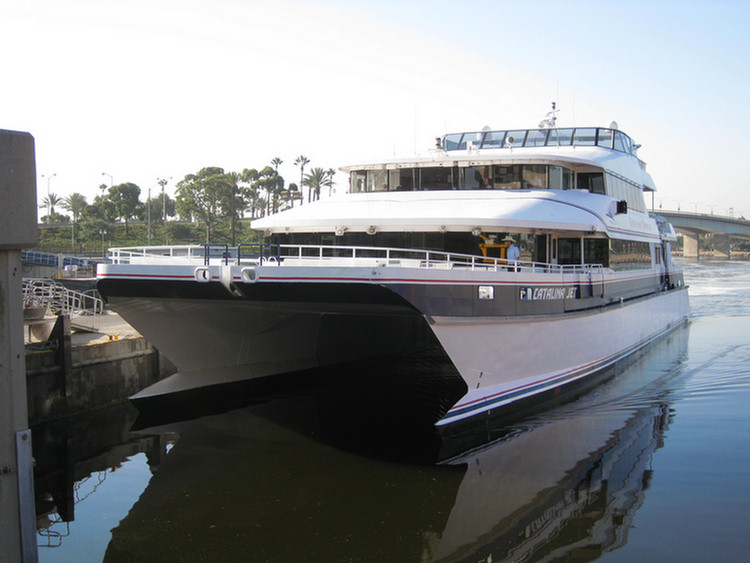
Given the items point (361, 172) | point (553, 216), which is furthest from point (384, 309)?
point (361, 172)

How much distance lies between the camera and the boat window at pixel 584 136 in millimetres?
20156

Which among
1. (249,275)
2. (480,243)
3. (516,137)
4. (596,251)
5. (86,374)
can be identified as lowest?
(86,374)

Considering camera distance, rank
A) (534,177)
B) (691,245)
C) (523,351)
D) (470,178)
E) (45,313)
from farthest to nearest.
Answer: (691,245) → (45,313) → (534,177) → (470,178) → (523,351)

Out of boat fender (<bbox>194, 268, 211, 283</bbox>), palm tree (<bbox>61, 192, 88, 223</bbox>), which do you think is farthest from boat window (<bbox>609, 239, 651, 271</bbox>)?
palm tree (<bbox>61, 192, 88, 223</bbox>)

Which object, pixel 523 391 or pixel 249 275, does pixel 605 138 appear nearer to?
pixel 523 391

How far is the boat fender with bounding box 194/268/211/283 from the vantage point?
1056 cm

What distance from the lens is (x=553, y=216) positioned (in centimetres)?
A: 1385

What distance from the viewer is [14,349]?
6.61m

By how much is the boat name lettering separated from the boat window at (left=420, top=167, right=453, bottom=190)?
373 cm

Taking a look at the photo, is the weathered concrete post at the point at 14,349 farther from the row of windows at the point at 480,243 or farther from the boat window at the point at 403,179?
the boat window at the point at 403,179

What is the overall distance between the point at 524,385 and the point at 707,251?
394 ft

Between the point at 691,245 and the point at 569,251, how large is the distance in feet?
323

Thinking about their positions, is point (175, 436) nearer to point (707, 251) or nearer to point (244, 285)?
point (244, 285)

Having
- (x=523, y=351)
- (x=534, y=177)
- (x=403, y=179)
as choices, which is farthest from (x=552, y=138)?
(x=523, y=351)
